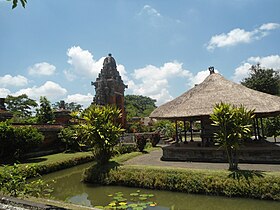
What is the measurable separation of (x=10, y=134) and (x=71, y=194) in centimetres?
593

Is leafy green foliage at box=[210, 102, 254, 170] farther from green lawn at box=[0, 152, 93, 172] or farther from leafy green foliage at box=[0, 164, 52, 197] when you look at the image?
green lawn at box=[0, 152, 93, 172]

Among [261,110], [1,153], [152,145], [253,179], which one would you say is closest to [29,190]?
[253,179]

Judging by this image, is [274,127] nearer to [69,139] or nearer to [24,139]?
[69,139]

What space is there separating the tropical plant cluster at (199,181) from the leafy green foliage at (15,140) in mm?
5545

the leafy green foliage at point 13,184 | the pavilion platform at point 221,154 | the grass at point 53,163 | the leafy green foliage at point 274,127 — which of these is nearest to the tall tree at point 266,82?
the leafy green foliage at point 274,127

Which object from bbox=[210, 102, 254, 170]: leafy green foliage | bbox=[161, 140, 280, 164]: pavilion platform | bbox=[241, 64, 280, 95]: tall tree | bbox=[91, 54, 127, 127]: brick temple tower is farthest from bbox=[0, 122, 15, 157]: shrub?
bbox=[241, 64, 280, 95]: tall tree

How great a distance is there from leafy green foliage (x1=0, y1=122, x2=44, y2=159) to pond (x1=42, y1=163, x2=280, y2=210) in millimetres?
3984

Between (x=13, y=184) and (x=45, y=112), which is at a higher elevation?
(x=45, y=112)

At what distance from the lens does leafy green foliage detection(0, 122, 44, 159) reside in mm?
11941

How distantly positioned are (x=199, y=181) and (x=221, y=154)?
408 cm

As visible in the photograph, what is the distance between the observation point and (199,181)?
24.8 feet

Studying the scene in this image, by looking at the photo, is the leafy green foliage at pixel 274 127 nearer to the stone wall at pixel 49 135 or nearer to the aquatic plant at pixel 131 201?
the aquatic plant at pixel 131 201

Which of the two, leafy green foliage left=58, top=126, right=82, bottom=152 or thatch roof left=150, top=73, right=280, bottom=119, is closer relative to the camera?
thatch roof left=150, top=73, right=280, bottom=119

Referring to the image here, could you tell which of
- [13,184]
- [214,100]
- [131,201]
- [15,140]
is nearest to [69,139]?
[15,140]
